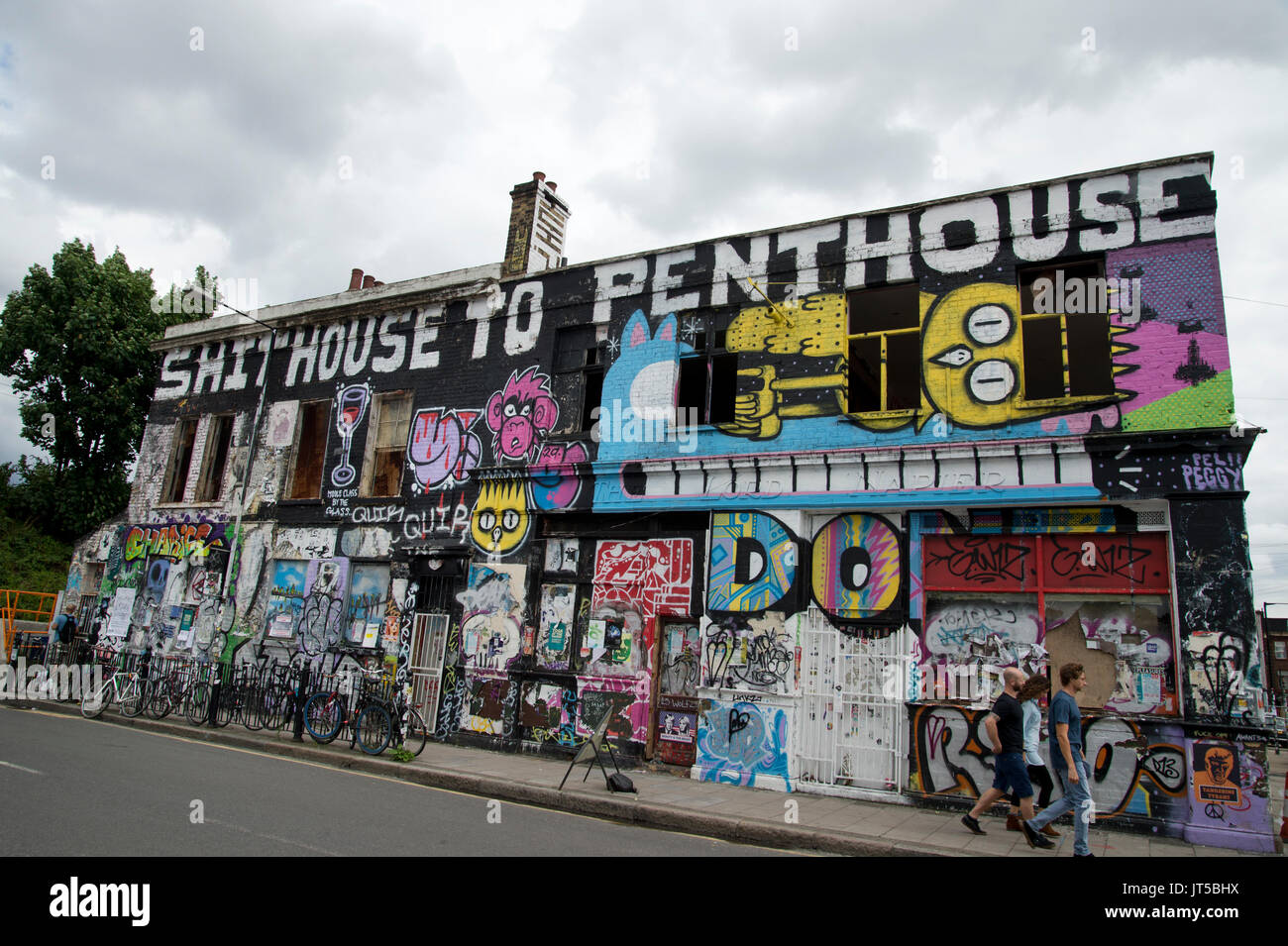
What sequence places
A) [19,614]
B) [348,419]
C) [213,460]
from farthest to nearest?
[19,614], [213,460], [348,419]

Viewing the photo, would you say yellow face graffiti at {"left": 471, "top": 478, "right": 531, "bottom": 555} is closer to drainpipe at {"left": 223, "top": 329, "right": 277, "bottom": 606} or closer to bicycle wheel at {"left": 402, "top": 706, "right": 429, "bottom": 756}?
bicycle wheel at {"left": 402, "top": 706, "right": 429, "bottom": 756}

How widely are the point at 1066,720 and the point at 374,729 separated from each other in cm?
925

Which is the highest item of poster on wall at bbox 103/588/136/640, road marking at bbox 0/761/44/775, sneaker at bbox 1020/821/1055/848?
poster on wall at bbox 103/588/136/640

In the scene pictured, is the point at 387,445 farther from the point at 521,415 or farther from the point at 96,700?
the point at 96,700

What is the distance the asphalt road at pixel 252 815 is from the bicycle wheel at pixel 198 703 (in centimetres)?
329

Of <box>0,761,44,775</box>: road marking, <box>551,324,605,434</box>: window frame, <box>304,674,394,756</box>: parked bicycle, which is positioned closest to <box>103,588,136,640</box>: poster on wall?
<box>304,674,394,756</box>: parked bicycle

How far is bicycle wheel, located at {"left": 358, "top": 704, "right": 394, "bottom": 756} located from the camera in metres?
11.7

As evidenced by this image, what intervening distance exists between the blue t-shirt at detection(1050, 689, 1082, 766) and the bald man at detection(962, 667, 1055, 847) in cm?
41

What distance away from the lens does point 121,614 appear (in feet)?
62.1

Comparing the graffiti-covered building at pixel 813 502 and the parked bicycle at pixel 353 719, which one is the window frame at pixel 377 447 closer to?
the graffiti-covered building at pixel 813 502

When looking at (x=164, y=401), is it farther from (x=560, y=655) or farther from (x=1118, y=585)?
(x=1118, y=585)

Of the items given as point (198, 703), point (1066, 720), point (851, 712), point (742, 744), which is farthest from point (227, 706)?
point (1066, 720)

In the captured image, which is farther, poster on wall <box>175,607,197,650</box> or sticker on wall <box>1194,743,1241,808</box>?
poster on wall <box>175,607,197,650</box>

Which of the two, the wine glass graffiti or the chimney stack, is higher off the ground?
the chimney stack
